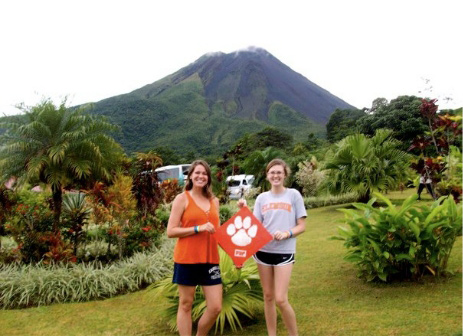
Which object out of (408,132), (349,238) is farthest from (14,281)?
(408,132)

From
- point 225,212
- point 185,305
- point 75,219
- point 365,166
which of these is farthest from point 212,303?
point 365,166

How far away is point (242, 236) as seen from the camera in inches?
123

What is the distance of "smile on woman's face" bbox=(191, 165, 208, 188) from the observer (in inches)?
122

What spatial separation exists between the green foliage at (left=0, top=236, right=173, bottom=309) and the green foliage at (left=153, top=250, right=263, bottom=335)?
1.67 metres

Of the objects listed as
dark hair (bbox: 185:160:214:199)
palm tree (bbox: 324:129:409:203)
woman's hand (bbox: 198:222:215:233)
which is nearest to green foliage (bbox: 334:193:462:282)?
dark hair (bbox: 185:160:214:199)

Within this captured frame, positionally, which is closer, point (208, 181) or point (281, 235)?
point (281, 235)

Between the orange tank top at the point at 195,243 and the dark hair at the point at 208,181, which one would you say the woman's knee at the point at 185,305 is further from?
the dark hair at the point at 208,181

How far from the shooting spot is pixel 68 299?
17.9 ft

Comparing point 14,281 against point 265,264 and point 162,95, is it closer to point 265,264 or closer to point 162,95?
point 265,264

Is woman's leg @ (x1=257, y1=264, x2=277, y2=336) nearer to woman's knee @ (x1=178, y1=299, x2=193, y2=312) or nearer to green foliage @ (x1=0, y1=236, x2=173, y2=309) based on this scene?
woman's knee @ (x1=178, y1=299, x2=193, y2=312)

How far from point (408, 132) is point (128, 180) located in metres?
24.4

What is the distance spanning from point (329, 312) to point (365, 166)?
9769mm

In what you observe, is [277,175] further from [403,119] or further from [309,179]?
[403,119]

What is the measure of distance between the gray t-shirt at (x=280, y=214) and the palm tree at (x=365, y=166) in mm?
10630
